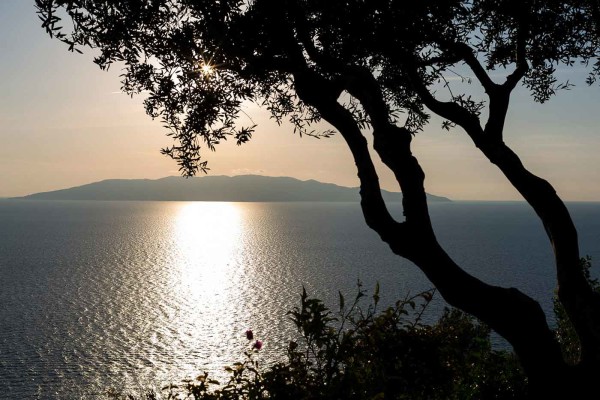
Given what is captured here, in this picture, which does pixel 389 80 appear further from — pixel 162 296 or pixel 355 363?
pixel 162 296

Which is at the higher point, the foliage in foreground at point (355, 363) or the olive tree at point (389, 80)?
the olive tree at point (389, 80)

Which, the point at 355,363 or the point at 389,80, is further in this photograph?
the point at 389,80

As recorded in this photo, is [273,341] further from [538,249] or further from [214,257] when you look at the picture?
[538,249]

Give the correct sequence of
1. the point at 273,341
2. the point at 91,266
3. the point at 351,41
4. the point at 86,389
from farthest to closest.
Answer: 1. the point at 91,266
2. the point at 273,341
3. the point at 86,389
4. the point at 351,41

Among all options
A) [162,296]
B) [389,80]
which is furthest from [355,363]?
[162,296]

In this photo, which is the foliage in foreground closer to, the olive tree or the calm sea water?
the olive tree

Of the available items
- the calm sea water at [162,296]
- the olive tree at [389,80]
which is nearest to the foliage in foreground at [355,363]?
the olive tree at [389,80]

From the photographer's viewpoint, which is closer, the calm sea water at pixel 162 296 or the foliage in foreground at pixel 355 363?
the foliage in foreground at pixel 355 363

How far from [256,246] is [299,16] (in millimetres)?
190788

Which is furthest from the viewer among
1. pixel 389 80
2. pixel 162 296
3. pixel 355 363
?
pixel 162 296

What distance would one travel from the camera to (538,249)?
184 meters

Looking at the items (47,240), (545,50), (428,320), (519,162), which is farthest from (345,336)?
(47,240)

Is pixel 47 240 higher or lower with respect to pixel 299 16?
lower

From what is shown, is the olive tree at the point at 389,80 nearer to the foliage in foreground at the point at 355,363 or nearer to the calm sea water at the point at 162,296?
the foliage in foreground at the point at 355,363
